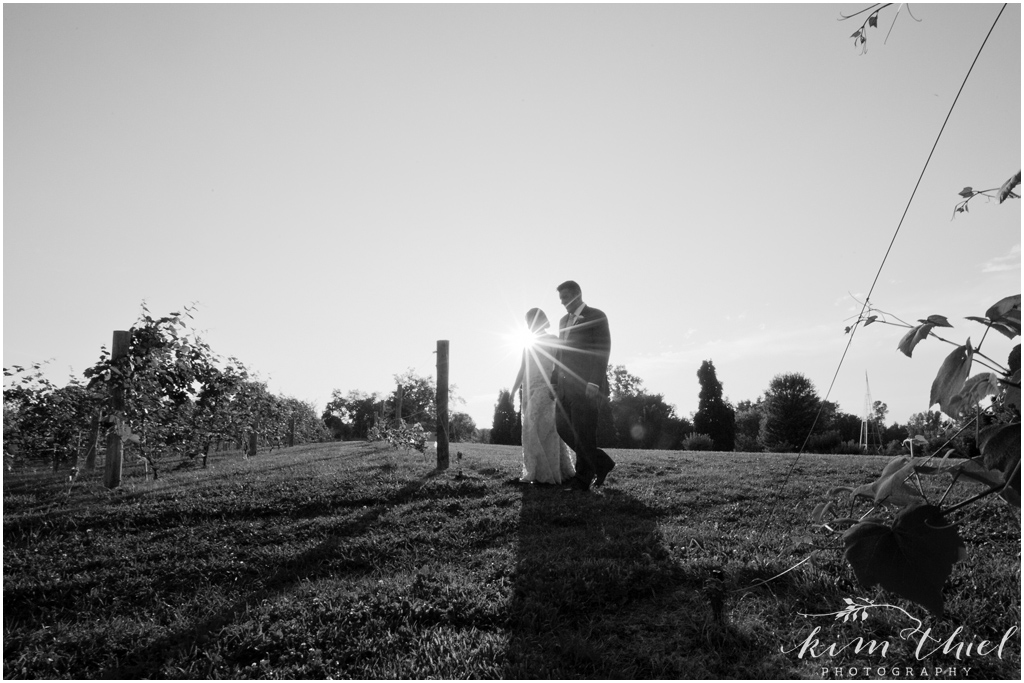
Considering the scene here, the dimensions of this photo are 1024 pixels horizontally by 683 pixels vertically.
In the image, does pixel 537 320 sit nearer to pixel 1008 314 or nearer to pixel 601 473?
pixel 601 473

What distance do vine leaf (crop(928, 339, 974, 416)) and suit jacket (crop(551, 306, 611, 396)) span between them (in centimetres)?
545

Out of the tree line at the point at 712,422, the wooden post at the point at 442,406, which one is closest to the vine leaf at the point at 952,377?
the wooden post at the point at 442,406

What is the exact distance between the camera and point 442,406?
9.13m

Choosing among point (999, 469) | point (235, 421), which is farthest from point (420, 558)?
point (235, 421)

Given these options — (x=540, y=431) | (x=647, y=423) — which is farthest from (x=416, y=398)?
(x=540, y=431)

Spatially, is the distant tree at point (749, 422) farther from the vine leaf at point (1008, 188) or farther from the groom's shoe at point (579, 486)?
the vine leaf at point (1008, 188)

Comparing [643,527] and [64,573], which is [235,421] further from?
[643,527]

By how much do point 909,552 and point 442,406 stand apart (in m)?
8.59

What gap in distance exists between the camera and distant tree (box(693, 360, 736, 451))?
121 feet

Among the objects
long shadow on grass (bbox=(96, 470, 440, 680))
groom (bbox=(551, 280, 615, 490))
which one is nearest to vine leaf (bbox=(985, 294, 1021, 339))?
long shadow on grass (bbox=(96, 470, 440, 680))

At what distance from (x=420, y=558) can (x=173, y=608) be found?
5.25 feet

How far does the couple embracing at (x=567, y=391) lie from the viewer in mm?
6352

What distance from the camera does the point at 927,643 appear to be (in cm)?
246

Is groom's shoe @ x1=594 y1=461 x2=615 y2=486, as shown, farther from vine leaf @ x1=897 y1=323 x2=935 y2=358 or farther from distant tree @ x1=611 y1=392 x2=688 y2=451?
distant tree @ x1=611 y1=392 x2=688 y2=451
